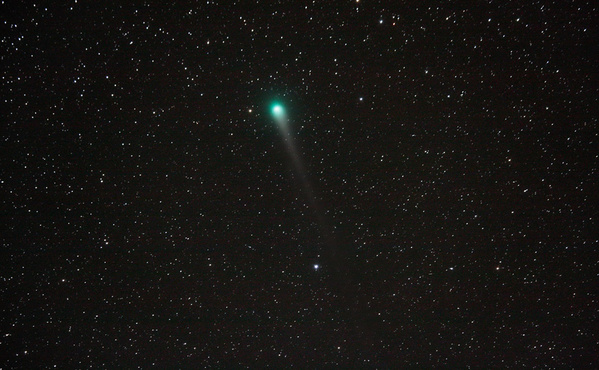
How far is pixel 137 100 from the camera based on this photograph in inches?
10.2

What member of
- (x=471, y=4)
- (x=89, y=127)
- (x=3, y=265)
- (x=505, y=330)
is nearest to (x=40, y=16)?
(x=89, y=127)

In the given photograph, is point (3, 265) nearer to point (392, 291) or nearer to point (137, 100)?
point (137, 100)

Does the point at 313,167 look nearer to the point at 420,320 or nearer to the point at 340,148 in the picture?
the point at 340,148

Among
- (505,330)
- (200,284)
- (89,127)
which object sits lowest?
(505,330)

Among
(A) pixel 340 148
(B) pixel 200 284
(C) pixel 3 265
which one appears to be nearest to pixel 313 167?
(A) pixel 340 148

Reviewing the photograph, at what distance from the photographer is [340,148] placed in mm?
267

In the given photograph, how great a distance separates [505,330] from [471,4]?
255 millimetres

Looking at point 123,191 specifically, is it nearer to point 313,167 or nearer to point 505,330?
point 313,167

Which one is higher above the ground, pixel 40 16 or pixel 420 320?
pixel 40 16

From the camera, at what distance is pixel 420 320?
29 centimetres

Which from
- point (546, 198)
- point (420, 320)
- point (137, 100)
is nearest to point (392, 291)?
point (420, 320)

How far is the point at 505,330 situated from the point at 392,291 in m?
0.10

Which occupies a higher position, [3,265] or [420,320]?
[3,265]

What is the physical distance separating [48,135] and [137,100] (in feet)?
0.24
